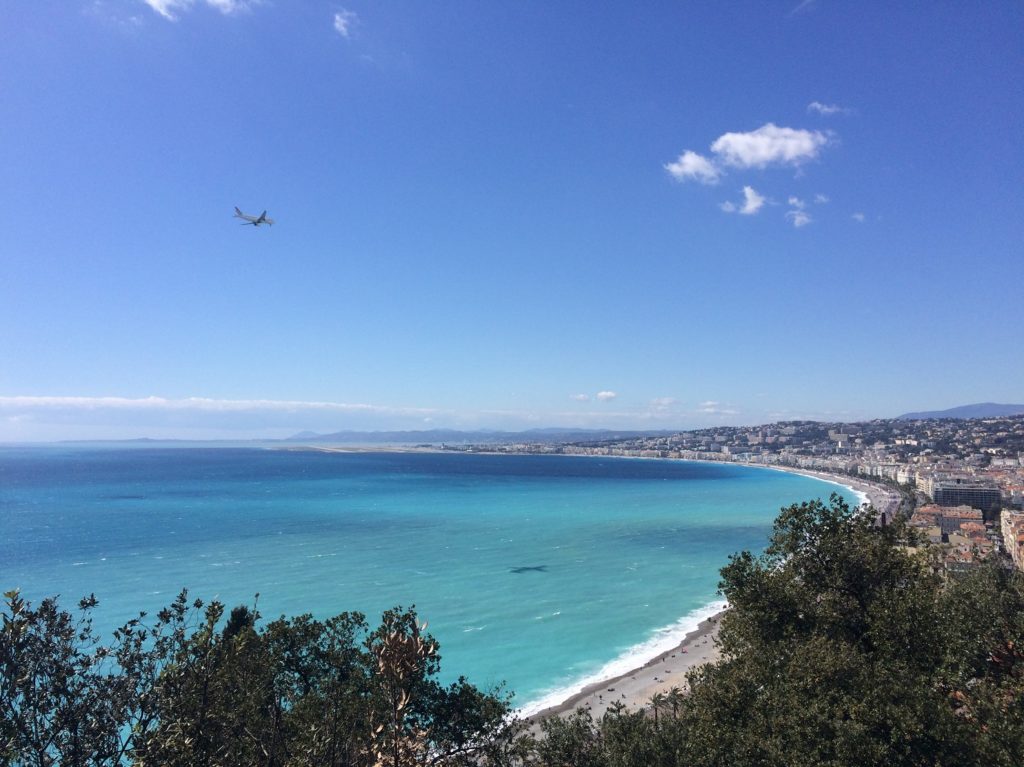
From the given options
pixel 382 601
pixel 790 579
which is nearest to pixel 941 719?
pixel 790 579

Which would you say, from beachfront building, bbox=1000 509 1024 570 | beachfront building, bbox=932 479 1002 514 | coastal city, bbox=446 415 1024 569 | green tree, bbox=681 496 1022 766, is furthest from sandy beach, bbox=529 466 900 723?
beachfront building, bbox=932 479 1002 514

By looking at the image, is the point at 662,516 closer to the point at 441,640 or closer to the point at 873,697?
the point at 441,640

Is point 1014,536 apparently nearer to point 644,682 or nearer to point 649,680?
point 649,680

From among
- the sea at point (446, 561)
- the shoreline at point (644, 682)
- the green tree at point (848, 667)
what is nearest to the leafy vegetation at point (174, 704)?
the green tree at point (848, 667)

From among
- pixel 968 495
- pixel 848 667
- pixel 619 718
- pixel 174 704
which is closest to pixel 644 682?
pixel 619 718

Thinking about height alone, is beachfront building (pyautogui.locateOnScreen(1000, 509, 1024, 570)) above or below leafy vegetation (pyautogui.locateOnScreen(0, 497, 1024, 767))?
below

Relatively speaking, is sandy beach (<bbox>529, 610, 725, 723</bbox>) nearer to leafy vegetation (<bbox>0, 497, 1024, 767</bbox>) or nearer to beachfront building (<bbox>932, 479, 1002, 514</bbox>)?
leafy vegetation (<bbox>0, 497, 1024, 767</bbox>)

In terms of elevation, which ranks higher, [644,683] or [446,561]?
[644,683]
